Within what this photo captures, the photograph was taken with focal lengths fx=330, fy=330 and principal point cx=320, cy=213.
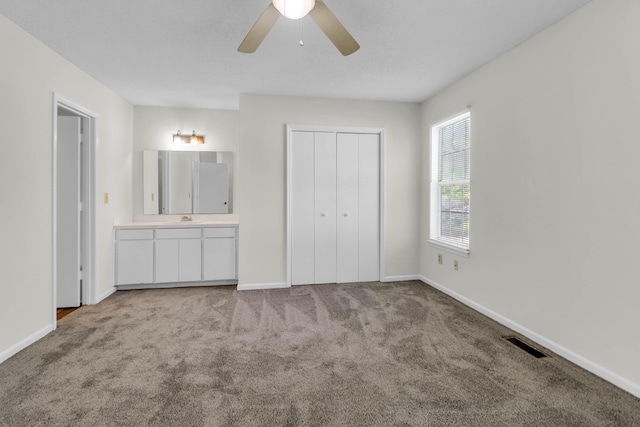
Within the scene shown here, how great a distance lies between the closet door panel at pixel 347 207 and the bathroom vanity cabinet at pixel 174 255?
1.39 m

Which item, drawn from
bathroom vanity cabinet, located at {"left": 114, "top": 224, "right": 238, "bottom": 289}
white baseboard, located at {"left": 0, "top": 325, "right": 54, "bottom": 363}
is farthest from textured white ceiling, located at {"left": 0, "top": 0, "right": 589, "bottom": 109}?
white baseboard, located at {"left": 0, "top": 325, "right": 54, "bottom": 363}

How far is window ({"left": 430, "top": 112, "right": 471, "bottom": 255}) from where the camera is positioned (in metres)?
3.64

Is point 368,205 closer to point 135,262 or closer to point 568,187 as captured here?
point 568,187

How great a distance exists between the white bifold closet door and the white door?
2.32 m

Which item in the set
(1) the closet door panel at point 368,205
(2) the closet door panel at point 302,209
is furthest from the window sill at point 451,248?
(2) the closet door panel at point 302,209

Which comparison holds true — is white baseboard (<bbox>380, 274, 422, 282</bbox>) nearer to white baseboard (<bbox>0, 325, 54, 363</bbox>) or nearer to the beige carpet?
the beige carpet

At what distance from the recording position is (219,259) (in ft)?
14.1

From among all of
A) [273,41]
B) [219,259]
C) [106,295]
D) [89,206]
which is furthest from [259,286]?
[273,41]

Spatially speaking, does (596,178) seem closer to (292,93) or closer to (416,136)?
(416,136)

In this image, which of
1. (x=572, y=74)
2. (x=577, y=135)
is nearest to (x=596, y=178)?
(x=577, y=135)

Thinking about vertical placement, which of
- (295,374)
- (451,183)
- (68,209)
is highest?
(451,183)

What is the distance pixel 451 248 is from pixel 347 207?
1381 millimetres

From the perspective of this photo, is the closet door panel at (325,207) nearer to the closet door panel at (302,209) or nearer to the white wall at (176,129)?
the closet door panel at (302,209)

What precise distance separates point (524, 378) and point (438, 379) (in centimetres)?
56
